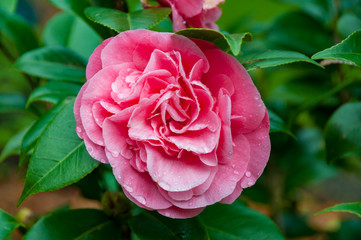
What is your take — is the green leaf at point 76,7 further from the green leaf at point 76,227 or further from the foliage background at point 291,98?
the green leaf at point 76,227

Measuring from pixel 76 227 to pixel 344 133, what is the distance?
23.3 inches

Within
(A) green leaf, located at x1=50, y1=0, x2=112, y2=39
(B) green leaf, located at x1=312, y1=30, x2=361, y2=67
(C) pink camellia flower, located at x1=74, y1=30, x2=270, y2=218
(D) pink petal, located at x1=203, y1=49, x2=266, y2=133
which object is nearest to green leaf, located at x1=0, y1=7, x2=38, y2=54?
(A) green leaf, located at x1=50, y1=0, x2=112, y2=39

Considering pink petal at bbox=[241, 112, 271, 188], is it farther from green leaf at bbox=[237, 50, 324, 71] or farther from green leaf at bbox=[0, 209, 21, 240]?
green leaf at bbox=[0, 209, 21, 240]

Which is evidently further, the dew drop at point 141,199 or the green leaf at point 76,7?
the green leaf at point 76,7

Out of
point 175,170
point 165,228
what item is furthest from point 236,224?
point 175,170

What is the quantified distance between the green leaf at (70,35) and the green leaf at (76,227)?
527 mm

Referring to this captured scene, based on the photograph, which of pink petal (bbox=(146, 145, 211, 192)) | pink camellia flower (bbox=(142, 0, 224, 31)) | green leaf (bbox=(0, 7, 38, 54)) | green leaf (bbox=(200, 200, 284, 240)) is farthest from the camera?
green leaf (bbox=(0, 7, 38, 54))

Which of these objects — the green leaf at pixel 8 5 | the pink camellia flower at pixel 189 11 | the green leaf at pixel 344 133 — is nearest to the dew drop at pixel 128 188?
the pink camellia flower at pixel 189 11

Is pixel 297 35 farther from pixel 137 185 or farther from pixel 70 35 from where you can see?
pixel 137 185

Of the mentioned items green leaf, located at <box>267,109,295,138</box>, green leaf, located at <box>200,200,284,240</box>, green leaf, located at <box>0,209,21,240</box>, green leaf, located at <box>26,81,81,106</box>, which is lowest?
green leaf, located at <box>200,200,284,240</box>

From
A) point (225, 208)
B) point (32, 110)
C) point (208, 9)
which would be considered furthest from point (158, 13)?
point (32, 110)

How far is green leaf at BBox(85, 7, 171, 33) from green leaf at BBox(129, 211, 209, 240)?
36 centimetres

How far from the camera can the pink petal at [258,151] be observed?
0.62 meters

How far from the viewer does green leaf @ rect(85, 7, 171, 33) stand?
653 mm
